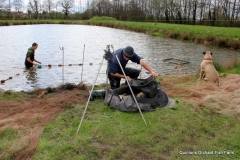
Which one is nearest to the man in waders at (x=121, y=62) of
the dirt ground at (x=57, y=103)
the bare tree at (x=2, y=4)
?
the dirt ground at (x=57, y=103)

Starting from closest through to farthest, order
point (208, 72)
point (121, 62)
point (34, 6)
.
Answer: point (121, 62)
point (208, 72)
point (34, 6)

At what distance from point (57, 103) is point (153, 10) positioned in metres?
56.2

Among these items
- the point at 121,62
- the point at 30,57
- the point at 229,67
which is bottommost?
the point at 229,67

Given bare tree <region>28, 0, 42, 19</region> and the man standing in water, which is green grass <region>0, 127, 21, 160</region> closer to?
the man standing in water

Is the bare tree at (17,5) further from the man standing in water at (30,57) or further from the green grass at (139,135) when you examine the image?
the green grass at (139,135)

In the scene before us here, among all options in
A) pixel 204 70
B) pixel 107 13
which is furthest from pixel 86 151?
pixel 107 13

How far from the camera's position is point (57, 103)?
666cm

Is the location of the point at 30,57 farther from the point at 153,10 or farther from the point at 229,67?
the point at 153,10

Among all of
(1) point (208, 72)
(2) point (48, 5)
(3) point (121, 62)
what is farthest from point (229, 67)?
(2) point (48, 5)

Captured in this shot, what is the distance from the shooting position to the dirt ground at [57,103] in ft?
16.1

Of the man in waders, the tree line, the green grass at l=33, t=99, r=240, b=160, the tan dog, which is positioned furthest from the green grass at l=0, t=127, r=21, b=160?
the tree line

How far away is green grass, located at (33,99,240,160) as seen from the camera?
4.38m

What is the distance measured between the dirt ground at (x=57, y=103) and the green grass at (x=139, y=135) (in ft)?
0.85

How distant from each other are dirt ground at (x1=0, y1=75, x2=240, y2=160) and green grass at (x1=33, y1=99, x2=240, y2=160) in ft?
0.85
